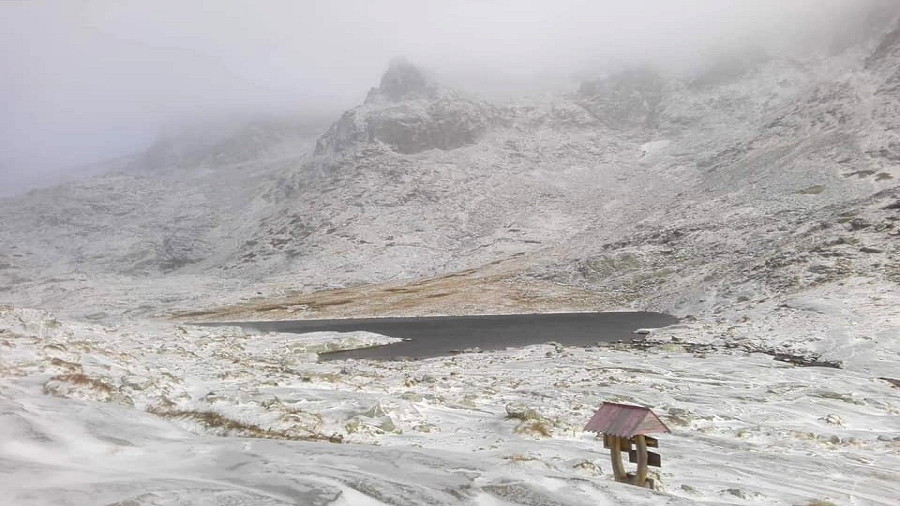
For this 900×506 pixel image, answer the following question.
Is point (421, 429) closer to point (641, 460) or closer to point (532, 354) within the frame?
point (641, 460)

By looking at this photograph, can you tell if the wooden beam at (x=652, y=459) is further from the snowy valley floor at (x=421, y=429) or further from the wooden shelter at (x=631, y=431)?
the snowy valley floor at (x=421, y=429)

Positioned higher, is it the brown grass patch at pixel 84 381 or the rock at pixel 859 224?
the rock at pixel 859 224

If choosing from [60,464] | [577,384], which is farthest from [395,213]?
[60,464]

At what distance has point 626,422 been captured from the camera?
41.3 ft

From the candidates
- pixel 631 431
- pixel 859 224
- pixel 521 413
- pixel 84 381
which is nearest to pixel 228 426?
pixel 84 381

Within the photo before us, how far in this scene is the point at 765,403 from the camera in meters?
23.8

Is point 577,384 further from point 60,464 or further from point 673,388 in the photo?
point 60,464

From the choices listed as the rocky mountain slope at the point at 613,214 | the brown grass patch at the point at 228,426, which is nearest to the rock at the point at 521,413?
the brown grass patch at the point at 228,426

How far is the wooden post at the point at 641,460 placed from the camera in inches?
502

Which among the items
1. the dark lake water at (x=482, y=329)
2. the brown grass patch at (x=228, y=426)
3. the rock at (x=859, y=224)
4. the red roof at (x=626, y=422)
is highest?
the rock at (x=859, y=224)

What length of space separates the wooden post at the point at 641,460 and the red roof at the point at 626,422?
1.77ft

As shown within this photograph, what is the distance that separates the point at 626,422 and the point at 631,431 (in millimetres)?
370

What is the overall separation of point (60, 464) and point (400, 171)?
175 m

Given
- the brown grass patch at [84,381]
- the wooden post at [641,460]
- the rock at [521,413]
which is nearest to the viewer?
the wooden post at [641,460]
